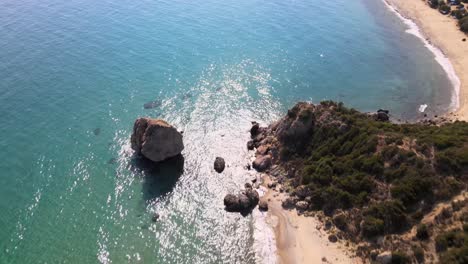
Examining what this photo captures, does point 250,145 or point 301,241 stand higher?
point 301,241

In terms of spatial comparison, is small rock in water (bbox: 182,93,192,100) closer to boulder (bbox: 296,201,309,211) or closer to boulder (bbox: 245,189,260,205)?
boulder (bbox: 245,189,260,205)

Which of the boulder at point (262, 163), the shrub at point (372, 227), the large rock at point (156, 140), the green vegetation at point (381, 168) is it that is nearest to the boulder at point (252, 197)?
the boulder at point (262, 163)

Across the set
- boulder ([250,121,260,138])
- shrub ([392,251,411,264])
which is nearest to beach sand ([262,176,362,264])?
shrub ([392,251,411,264])

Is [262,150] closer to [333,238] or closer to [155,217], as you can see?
[333,238]

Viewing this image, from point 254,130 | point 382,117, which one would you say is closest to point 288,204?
point 254,130

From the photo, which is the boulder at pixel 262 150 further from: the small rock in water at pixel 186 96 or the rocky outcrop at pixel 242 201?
the small rock in water at pixel 186 96

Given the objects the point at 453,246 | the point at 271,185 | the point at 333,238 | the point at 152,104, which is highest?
the point at 453,246
